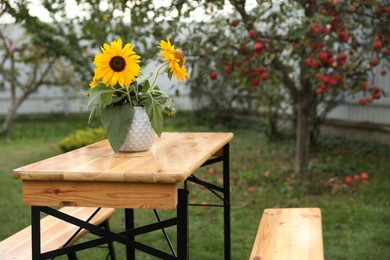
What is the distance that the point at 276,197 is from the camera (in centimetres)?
577

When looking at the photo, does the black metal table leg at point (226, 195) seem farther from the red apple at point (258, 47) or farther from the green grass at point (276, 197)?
the red apple at point (258, 47)

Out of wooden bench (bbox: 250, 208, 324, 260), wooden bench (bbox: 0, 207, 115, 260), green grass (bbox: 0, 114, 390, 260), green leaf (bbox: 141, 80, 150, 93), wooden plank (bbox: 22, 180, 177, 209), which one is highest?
green leaf (bbox: 141, 80, 150, 93)

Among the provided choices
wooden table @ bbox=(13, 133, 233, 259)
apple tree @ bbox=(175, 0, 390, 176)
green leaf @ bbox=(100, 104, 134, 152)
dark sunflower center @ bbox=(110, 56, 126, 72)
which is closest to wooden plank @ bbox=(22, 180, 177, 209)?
wooden table @ bbox=(13, 133, 233, 259)

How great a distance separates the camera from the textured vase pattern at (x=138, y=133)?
8.04ft

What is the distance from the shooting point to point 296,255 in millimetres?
2613

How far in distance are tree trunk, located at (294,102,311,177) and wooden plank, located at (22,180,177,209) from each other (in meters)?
4.50

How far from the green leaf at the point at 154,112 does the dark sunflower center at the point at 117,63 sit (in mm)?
251

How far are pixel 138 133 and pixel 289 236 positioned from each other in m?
0.99

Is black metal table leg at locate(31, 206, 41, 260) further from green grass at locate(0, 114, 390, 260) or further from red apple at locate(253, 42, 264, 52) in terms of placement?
red apple at locate(253, 42, 264, 52)

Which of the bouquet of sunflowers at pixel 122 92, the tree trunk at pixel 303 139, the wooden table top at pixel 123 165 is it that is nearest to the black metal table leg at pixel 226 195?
the wooden table top at pixel 123 165

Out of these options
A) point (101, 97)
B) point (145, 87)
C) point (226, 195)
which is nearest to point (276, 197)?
point (226, 195)

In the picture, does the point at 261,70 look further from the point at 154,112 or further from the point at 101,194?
the point at 101,194

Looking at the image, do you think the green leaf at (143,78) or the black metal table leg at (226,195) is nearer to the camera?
the green leaf at (143,78)

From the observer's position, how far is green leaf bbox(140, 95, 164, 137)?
2484mm
